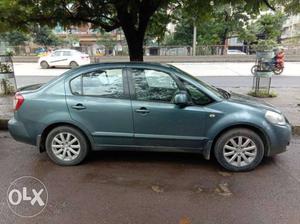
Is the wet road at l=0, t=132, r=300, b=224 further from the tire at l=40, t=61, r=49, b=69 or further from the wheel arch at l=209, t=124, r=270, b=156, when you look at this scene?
the tire at l=40, t=61, r=49, b=69

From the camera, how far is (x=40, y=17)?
22.5ft

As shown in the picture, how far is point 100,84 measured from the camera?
432 cm

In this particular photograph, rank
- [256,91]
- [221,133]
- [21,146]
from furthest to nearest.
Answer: [256,91] < [21,146] < [221,133]

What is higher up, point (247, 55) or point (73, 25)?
point (73, 25)

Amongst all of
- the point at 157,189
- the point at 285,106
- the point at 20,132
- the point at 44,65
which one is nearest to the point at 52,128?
the point at 20,132

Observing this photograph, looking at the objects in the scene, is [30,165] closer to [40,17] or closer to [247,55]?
[40,17]

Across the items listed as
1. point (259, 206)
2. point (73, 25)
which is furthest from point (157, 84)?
point (73, 25)

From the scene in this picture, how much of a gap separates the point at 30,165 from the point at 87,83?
1.48m

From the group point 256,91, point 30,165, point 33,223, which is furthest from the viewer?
point 256,91

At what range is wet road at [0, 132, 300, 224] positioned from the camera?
Answer: 3.11 m

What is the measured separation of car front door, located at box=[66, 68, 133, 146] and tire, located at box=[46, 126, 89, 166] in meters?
0.19

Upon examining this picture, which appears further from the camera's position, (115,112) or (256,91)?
(256,91)

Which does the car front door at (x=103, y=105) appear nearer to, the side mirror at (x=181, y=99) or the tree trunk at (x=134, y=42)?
the side mirror at (x=181, y=99)

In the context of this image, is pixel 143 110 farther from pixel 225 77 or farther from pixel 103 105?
pixel 225 77
